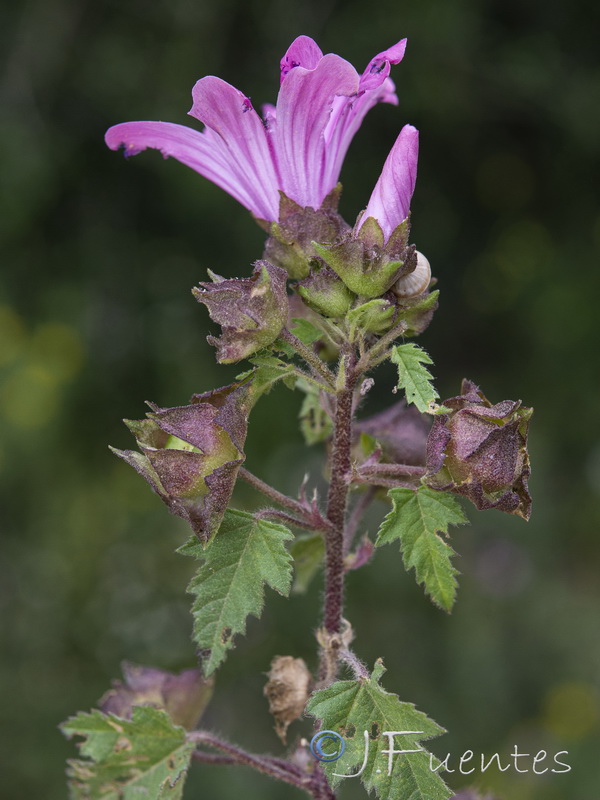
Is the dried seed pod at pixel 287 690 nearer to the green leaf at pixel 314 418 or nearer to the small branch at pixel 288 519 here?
the small branch at pixel 288 519

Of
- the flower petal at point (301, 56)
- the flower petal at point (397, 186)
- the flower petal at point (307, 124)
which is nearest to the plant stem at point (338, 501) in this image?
the flower petal at point (397, 186)

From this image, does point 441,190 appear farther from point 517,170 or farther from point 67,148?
→ point 67,148

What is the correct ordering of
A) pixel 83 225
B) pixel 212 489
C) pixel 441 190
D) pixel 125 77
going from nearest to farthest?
pixel 212 489 < pixel 125 77 < pixel 83 225 < pixel 441 190

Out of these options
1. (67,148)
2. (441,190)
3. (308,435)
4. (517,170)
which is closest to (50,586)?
(67,148)

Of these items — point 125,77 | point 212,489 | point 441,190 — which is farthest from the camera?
point 441,190

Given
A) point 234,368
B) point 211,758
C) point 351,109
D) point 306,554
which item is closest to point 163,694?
point 211,758

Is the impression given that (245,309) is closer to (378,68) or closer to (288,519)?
(288,519)
